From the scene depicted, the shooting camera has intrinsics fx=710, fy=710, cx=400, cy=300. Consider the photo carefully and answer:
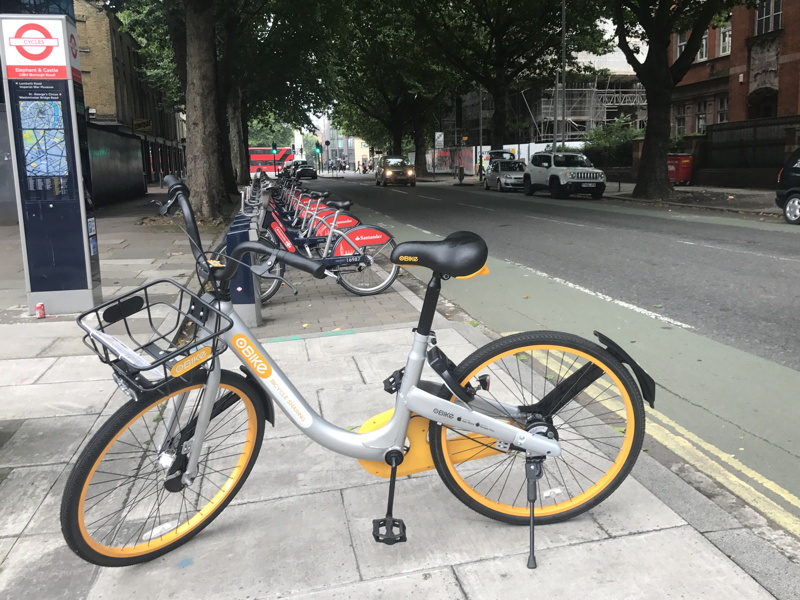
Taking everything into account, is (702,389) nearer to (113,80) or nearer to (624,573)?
(624,573)

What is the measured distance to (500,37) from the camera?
34500 millimetres

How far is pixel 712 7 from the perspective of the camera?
20719mm

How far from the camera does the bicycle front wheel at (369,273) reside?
8469 millimetres

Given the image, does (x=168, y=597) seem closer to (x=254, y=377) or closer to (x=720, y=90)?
(x=254, y=377)

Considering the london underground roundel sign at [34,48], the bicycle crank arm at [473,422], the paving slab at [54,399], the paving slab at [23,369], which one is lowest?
the paving slab at [54,399]

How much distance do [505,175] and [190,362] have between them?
2913cm

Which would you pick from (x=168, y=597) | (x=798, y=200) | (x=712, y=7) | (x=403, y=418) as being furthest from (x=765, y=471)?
(x=712, y=7)

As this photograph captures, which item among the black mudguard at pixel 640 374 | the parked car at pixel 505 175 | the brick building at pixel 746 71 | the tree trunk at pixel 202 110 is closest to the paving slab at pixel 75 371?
the black mudguard at pixel 640 374

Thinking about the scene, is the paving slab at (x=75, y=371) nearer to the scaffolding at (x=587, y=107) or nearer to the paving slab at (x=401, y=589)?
the paving slab at (x=401, y=589)

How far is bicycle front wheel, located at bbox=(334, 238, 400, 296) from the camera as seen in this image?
333 inches

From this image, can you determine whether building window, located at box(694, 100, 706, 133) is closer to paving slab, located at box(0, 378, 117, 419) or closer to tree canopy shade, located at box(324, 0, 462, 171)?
tree canopy shade, located at box(324, 0, 462, 171)

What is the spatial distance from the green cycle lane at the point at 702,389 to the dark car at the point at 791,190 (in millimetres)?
9192

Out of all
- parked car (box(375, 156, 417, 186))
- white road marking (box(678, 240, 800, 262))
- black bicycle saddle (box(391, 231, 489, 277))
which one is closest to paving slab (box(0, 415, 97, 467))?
black bicycle saddle (box(391, 231, 489, 277))

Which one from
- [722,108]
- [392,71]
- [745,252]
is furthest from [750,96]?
[392,71]
